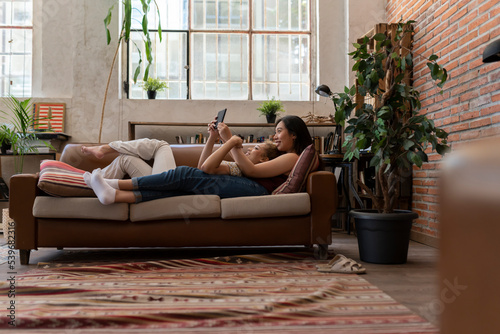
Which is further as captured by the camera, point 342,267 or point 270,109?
point 270,109

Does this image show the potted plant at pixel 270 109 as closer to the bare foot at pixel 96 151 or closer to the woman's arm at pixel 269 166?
the woman's arm at pixel 269 166

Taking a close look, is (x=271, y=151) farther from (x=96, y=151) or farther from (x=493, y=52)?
(x=493, y=52)

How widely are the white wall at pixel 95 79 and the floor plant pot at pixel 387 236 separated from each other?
2.60 meters

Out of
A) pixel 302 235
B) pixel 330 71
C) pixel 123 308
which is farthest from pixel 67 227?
pixel 330 71

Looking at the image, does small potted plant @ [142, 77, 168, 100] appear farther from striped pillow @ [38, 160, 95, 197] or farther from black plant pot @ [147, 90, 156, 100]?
striped pillow @ [38, 160, 95, 197]

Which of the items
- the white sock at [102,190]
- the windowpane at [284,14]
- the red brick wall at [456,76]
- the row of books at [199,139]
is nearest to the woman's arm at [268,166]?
the white sock at [102,190]

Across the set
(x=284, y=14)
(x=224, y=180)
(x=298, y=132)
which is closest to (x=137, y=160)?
(x=224, y=180)

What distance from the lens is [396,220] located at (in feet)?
8.52

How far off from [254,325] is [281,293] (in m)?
0.42

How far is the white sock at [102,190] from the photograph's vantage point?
102 inches

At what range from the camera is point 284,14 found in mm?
5383

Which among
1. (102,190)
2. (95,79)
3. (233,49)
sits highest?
(233,49)

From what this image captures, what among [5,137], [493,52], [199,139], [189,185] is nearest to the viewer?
[493,52]

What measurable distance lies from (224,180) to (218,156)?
0.16 meters
